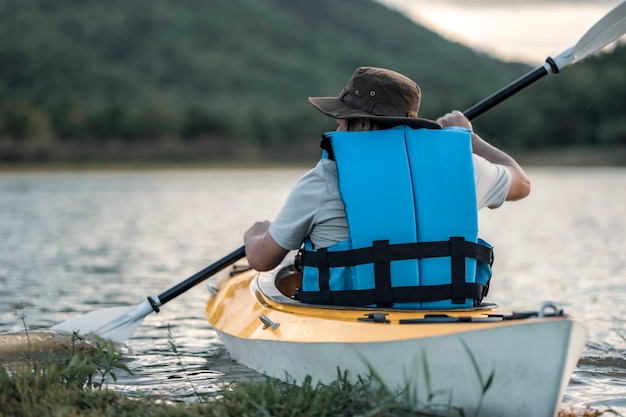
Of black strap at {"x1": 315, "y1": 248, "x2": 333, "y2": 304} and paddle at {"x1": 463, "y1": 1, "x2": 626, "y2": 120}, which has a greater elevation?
paddle at {"x1": 463, "y1": 1, "x2": 626, "y2": 120}

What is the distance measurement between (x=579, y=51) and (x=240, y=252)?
8.02ft

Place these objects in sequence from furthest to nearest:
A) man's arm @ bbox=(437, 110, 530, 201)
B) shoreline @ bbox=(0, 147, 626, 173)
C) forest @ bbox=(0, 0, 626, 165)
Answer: forest @ bbox=(0, 0, 626, 165)
shoreline @ bbox=(0, 147, 626, 173)
man's arm @ bbox=(437, 110, 530, 201)

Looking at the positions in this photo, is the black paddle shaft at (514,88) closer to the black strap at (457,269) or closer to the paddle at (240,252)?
the paddle at (240,252)

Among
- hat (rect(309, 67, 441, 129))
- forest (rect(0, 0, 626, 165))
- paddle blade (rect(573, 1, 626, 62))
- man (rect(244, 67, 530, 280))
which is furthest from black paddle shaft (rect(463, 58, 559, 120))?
forest (rect(0, 0, 626, 165))

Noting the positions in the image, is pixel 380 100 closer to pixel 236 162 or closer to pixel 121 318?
pixel 121 318

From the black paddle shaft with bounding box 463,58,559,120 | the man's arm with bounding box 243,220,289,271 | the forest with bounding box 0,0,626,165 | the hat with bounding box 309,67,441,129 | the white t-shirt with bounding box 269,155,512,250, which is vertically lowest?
the man's arm with bounding box 243,220,289,271

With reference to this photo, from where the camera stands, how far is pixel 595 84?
209 ft

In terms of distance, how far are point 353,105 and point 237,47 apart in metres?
155

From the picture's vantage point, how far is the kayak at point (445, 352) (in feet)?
10.9

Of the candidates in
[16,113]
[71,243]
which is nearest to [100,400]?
[71,243]

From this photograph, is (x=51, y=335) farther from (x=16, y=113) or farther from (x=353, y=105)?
(x=16, y=113)

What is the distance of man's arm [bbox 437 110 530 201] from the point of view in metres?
4.29

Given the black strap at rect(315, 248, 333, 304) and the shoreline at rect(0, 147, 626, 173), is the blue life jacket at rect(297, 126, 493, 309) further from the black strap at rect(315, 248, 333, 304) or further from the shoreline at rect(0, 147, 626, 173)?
the shoreline at rect(0, 147, 626, 173)

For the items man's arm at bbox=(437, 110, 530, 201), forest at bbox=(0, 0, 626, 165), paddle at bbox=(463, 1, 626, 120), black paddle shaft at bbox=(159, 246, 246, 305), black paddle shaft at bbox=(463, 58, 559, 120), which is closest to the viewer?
man's arm at bbox=(437, 110, 530, 201)
